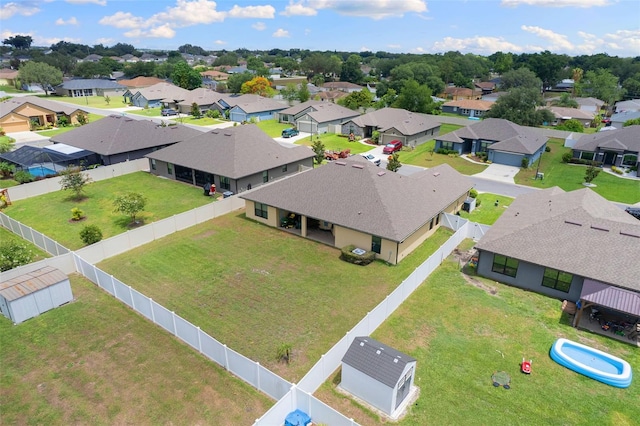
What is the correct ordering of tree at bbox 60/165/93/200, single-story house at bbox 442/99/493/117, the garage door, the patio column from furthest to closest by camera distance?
1. single-story house at bbox 442/99/493/117
2. the garage door
3. tree at bbox 60/165/93/200
4. the patio column

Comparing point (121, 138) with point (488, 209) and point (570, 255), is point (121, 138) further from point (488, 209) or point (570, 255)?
point (570, 255)

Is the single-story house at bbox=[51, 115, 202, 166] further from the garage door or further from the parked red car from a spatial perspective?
the garage door

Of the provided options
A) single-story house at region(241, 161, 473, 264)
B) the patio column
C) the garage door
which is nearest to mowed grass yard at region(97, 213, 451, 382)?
the patio column

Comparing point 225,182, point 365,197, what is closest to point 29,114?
point 225,182

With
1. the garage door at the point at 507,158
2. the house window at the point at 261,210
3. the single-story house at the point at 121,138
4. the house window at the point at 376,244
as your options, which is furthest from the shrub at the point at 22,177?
the garage door at the point at 507,158

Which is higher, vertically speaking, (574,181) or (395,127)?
(395,127)

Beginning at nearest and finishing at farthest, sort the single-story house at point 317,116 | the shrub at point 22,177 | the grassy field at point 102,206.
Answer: the grassy field at point 102,206 → the shrub at point 22,177 → the single-story house at point 317,116

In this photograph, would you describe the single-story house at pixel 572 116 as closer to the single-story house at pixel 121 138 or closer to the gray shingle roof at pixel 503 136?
the gray shingle roof at pixel 503 136
